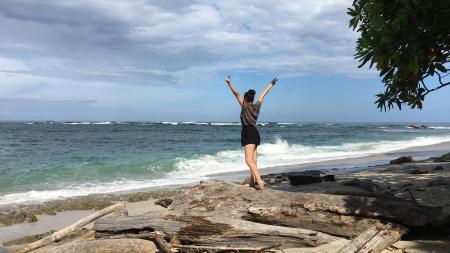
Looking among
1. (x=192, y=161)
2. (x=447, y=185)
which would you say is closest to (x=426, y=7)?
(x=447, y=185)

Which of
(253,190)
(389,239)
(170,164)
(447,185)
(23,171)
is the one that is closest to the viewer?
(389,239)

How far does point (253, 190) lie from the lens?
662 cm

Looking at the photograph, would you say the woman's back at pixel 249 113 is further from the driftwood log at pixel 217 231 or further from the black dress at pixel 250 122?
the driftwood log at pixel 217 231

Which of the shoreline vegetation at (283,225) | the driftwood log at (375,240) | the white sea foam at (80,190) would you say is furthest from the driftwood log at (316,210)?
the white sea foam at (80,190)

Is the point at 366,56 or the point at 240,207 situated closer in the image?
the point at 366,56

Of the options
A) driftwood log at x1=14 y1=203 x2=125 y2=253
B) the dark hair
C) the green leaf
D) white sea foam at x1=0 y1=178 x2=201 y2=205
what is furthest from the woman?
white sea foam at x1=0 y1=178 x2=201 y2=205

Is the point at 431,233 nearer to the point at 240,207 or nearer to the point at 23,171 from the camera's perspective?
the point at 240,207

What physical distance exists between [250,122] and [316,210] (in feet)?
7.60

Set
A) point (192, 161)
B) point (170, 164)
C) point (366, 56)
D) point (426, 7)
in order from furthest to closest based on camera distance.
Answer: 1. point (192, 161)
2. point (170, 164)
3. point (366, 56)
4. point (426, 7)

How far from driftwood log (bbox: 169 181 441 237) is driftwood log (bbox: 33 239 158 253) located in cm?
73

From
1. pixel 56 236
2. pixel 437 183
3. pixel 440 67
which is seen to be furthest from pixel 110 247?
pixel 437 183

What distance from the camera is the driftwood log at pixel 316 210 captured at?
5652 millimetres

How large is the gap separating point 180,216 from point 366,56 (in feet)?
10.5

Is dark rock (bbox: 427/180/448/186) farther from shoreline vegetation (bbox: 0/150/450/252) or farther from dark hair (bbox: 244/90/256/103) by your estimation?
dark hair (bbox: 244/90/256/103)
